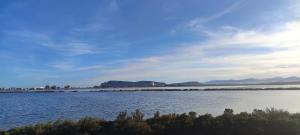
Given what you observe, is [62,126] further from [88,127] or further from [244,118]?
[244,118]

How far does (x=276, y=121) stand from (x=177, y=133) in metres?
4.02

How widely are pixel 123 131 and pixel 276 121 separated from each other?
6.04 metres

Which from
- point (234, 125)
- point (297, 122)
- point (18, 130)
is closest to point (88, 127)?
point (18, 130)

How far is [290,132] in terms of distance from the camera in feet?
47.4

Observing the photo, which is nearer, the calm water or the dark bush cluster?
the dark bush cluster

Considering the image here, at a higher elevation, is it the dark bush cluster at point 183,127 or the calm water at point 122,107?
the dark bush cluster at point 183,127

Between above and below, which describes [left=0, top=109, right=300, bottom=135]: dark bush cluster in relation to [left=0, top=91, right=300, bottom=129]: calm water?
above

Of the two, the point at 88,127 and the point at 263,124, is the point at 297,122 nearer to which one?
the point at 263,124

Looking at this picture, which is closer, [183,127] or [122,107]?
[183,127]

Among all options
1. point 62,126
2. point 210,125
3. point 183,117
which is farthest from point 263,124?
point 62,126

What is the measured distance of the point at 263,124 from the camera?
49.5 feet

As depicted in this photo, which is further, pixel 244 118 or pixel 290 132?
pixel 244 118

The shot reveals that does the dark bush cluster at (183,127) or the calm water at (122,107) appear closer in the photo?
the dark bush cluster at (183,127)

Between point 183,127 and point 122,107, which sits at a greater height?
point 183,127
